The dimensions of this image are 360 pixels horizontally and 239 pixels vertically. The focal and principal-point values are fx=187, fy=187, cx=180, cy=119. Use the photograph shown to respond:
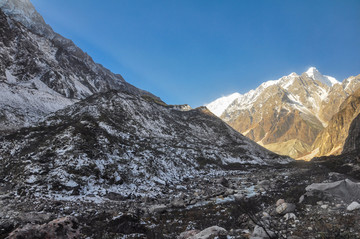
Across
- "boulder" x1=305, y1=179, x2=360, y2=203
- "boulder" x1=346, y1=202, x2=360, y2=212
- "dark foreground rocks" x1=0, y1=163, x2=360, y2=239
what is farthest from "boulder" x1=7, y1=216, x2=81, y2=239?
"boulder" x1=305, y1=179, x2=360, y2=203

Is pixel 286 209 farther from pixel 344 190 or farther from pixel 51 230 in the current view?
pixel 51 230

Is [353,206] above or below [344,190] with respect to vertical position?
below

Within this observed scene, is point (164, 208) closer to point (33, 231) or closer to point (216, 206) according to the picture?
point (216, 206)

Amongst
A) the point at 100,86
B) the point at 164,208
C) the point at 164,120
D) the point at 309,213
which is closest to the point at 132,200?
the point at 164,208

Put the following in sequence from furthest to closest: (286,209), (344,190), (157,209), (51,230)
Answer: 1. (157,209)
2. (344,190)
3. (286,209)
4. (51,230)

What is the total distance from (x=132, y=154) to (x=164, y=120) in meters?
35.0

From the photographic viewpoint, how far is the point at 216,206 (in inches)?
655

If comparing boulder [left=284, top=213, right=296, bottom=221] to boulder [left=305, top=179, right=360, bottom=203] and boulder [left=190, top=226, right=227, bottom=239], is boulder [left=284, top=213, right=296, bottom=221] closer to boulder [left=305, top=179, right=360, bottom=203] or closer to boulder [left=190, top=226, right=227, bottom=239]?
boulder [left=305, top=179, right=360, bottom=203]

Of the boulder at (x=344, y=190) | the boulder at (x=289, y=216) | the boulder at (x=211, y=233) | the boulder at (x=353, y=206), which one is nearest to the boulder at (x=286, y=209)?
the boulder at (x=289, y=216)

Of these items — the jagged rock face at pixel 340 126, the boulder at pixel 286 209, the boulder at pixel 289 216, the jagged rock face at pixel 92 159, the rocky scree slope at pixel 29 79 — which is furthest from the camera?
the jagged rock face at pixel 340 126

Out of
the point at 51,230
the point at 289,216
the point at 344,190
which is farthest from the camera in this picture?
the point at 344,190

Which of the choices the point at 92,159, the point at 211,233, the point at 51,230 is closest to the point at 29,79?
the point at 92,159

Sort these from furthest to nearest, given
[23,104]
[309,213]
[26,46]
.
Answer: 1. [26,46]
2. [23,104]
3. [309,213]

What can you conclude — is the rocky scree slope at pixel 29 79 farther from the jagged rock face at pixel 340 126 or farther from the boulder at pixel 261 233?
the jagged rock face at pixel 340 126
